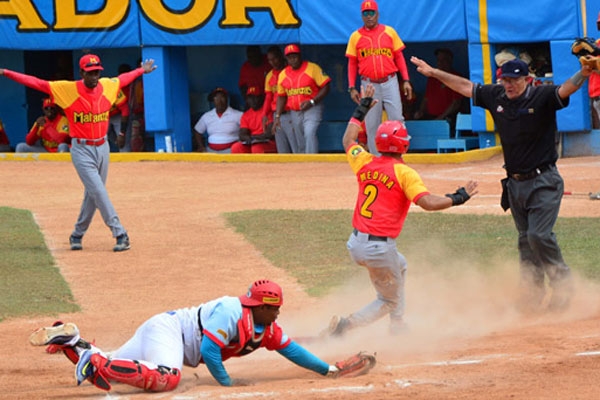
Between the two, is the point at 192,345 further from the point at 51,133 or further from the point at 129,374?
the point at 51,133

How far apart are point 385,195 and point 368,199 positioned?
14cm

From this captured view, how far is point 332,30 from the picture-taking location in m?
19.4

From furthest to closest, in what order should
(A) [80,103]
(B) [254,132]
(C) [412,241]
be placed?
1. (B) [254,132]
2. (C) [412,241]
3. (A) [80,103]

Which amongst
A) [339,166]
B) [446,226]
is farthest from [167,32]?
[446,226]

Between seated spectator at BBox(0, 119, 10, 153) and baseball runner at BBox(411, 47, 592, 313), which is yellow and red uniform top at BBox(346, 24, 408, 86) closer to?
baseball runner at BBox(411, 47, 592, 313)

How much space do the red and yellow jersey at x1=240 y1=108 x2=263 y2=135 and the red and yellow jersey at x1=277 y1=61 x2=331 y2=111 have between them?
44.5 inches

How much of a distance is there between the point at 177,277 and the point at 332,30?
354 inches

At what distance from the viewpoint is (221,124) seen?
813 inches

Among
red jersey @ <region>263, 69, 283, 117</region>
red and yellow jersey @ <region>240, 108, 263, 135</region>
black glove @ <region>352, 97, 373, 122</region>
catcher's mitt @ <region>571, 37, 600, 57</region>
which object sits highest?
red jersey @ <region>263, 69, 283, 117</region>

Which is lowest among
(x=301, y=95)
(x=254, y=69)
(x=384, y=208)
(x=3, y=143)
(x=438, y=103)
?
(x=384, y=208)

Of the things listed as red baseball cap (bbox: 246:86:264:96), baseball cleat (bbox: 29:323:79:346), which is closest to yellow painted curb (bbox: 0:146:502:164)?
red baseball cap (bbox: 246:86:264:96)

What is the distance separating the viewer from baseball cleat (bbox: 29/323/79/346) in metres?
7.11

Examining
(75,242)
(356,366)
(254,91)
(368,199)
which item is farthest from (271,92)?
(356,366)

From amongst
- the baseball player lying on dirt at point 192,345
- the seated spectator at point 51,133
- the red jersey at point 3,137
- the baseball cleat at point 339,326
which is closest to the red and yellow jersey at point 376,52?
the seated spectator at point 51,133
